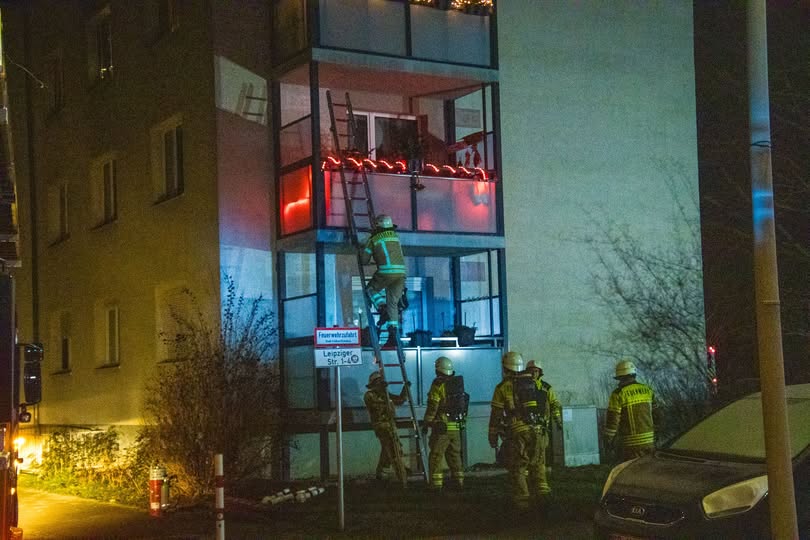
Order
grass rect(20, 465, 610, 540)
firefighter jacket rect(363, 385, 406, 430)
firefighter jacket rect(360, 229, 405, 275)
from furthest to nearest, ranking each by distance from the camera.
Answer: firefighter jacket rect(360, 229, 405, 275) → firefighter jacket rect(363, 385, 406, 430) → grass rect(20, 465, 610, 540)

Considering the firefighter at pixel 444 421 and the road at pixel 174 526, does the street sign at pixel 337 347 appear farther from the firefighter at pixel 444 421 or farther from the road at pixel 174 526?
the firefighter at pixel 444 421

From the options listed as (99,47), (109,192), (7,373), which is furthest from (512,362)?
(99,47)

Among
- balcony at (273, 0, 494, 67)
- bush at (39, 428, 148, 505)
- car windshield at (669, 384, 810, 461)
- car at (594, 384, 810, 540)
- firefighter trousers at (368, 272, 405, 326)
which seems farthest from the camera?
balcony at (273, 0, 494, 67)

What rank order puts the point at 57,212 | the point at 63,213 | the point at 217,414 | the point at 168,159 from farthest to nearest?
the point at 57,212
the point at 63,213
the point at 168,159
the point at 217,414

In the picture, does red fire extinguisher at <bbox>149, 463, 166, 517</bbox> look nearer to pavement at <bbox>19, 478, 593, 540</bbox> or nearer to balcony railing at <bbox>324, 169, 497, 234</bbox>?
pavement at <bbox>19, 478, 593, 540</bbox>

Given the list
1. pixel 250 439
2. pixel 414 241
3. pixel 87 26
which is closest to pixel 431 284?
pixel 414 241

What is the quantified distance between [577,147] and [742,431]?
33.6 feet

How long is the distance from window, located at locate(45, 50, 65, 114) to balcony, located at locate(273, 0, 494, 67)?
8095 mm

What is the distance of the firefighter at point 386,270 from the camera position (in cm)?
1466

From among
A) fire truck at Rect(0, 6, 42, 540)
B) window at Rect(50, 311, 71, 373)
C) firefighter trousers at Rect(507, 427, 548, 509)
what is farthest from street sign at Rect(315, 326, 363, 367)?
window at Rect(50, 311, 71, 373)

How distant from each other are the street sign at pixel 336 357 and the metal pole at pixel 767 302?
5.10m

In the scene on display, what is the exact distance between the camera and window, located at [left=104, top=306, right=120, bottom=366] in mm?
20513

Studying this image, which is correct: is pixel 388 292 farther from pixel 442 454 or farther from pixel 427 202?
pixel 442 454

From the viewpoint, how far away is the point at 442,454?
1363 cm
